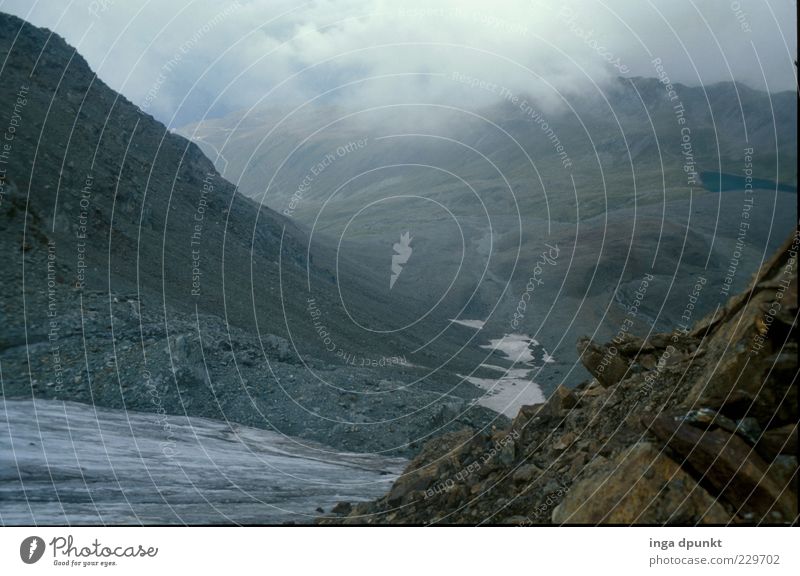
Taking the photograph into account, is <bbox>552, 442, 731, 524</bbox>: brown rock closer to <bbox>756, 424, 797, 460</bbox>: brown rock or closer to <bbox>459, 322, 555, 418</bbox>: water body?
<bbox>756, 424, 797, 460</bbox>: brown rock

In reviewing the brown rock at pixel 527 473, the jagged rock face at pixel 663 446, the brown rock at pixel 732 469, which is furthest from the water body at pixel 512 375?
the brown rock at pixel 732 469

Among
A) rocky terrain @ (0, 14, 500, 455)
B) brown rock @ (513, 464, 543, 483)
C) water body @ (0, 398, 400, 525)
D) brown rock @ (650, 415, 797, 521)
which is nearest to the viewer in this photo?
brown rock @ (650, 415, 797, 521)

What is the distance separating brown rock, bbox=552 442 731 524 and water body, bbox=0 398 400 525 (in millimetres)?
7075

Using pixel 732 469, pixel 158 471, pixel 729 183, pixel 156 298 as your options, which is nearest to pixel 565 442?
pixel 732 469

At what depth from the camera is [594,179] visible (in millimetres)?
194000

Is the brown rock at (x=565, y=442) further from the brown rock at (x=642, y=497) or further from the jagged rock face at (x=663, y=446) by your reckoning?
the brown rock at (x=642, y=497)

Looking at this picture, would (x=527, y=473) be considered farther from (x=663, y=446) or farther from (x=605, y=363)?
(x=605, y=363)

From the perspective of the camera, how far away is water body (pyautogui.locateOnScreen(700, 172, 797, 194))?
141 meters

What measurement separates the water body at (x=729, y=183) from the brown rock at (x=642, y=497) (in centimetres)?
13580

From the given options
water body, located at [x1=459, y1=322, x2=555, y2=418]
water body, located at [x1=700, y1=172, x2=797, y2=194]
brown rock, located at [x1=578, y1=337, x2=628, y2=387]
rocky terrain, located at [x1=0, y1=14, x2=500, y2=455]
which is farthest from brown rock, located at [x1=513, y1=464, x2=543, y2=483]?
water body, located at [x1=700, y1=172, x2=797, y2=194]

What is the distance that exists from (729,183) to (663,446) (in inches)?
6768

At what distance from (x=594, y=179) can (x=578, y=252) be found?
3668 inches

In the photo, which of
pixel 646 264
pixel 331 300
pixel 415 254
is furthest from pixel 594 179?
pixel 331 300

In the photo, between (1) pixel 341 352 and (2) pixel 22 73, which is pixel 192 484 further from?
(2) pixel 22 73
